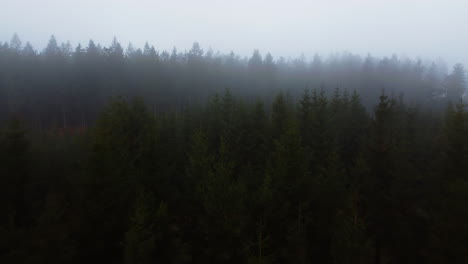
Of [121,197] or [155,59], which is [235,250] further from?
[155,59]

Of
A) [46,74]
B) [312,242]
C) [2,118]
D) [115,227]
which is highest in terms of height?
[46,74]

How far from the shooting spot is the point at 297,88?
211ft

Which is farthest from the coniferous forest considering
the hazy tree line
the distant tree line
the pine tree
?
the pine tree

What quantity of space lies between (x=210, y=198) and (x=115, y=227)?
4.15 metres

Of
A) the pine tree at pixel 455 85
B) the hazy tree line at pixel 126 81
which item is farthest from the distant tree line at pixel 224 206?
the pine tree at pixel 455 85

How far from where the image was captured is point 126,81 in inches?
1973

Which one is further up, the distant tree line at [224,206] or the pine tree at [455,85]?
the pine tree at [455,85]

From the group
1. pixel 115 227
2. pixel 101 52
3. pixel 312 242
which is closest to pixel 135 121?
pixel 115 227

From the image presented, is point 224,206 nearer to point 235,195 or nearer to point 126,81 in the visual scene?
point 235,195

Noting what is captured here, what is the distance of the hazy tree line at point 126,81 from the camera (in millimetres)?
45094

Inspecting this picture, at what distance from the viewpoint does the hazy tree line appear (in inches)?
1775

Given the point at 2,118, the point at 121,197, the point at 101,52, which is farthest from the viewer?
the point at 101,52

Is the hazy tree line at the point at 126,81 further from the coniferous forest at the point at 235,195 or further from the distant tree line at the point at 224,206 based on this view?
the distant tree line at the point at 224,206

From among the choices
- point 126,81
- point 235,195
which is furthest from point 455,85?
point 235,195
